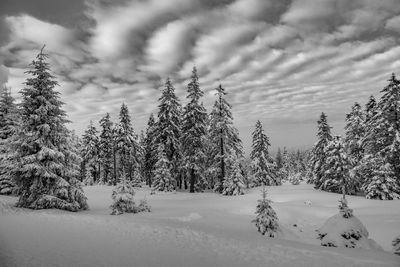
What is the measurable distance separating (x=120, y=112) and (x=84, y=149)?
1679 centimetres

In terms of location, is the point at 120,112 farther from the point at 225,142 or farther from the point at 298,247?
the point at 298,247

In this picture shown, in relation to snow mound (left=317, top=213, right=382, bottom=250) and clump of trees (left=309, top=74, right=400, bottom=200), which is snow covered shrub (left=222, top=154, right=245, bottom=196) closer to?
clump of trees (left=309, top=74, right=400, bottom=200)

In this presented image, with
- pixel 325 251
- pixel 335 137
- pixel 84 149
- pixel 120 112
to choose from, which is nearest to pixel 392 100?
pixel 335 137

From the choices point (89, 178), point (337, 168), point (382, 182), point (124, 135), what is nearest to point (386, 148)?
point (382, 182)

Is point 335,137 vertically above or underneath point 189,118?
underneath

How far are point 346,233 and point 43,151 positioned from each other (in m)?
Result: 19.4

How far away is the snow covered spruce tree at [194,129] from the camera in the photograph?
33.6 m

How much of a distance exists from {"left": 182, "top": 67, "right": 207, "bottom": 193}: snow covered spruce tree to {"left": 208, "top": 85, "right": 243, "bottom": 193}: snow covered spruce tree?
1454mm

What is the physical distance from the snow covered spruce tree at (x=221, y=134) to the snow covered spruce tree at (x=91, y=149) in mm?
30482

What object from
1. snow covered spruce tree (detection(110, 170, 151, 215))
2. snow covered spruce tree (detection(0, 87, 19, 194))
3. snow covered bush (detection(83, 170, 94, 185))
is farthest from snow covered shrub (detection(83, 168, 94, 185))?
snow covered spruce tree (detection(110, 170, 151, 215))

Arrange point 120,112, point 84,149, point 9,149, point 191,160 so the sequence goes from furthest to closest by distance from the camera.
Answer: point 84,149
point 120,112
point 191,160
point 9,149

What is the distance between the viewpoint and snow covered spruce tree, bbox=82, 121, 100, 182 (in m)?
54.2

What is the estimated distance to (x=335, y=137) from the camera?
3484cm

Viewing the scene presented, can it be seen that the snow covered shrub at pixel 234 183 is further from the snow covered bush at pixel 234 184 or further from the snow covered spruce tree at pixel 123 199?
the snow covered spruce tree at pixel 123 199
